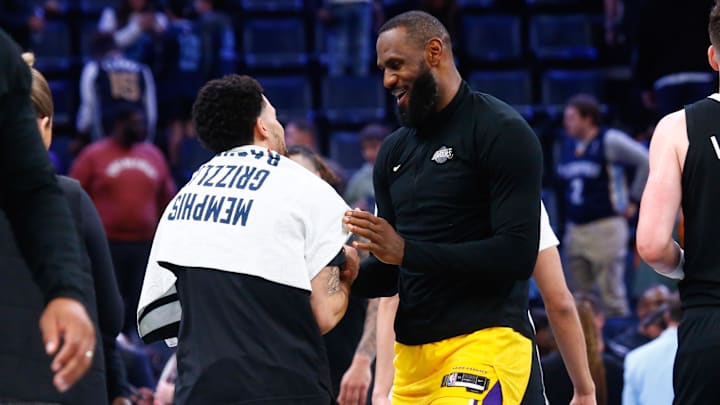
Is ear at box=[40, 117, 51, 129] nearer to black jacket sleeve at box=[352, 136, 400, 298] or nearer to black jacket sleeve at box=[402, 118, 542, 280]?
black jacket sleeve at box=[352, 136, 400, 298]

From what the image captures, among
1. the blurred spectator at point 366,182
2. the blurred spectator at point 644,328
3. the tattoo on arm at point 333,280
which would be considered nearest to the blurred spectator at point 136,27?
the blurred spectator at point 366,182

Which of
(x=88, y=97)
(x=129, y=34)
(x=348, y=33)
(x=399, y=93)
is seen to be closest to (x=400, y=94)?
(x=399, y=93)

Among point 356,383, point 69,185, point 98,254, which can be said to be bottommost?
point 356,383

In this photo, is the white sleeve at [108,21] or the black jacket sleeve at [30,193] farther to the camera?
the white sleeve at [108,21]

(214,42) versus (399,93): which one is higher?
(399,93)

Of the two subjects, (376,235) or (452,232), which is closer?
(376,235)

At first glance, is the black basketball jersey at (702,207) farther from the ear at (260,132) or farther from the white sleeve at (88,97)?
the white sleeve at (88,97)

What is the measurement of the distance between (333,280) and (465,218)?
50 centimetres

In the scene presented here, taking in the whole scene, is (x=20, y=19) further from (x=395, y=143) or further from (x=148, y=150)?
(x=395, y=143)

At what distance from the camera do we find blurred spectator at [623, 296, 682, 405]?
22.7 ft

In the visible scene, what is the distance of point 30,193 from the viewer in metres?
2.95

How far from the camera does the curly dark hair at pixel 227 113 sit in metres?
4.27

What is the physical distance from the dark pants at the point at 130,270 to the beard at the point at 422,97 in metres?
6.21

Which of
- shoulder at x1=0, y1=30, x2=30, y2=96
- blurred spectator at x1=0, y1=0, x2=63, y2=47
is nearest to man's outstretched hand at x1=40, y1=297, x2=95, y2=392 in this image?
shoulder at x1=0, y1=30, x2=30, y2=96
